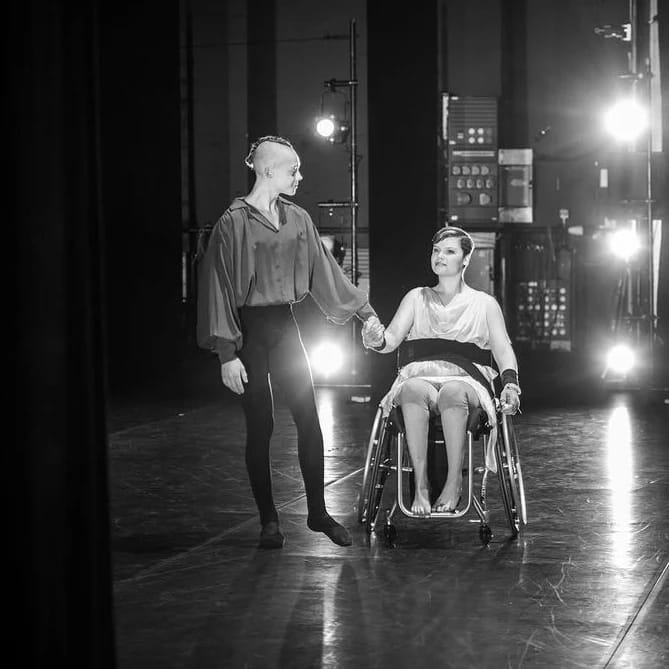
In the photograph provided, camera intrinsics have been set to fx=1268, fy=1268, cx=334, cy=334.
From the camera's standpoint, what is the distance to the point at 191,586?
4242mm

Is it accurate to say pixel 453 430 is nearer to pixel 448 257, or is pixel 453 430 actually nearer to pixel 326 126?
pixel 448 257

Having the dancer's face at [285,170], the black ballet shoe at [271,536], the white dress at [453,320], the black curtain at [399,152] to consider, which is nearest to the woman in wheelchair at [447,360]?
the white dress at [453,320]

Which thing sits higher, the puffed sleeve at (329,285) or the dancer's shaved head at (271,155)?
the dancer's shaved head at (271,155)

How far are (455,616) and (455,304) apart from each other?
168cm

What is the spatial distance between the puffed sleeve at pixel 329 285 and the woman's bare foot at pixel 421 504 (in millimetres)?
715

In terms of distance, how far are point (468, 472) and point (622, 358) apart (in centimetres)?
709

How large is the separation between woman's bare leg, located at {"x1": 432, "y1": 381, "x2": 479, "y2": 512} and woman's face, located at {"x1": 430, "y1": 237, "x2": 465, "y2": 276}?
0.53m

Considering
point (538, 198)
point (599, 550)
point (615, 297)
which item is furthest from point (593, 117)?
point (599, 550)

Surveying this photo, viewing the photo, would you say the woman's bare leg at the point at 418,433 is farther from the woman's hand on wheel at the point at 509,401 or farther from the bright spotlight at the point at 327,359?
the bright spotlight at the point at 327,359

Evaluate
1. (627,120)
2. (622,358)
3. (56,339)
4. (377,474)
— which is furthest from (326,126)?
(56,339)

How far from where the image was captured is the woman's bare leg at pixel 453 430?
4859 mm

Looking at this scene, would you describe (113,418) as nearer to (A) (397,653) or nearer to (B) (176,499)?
(B) (176,499)

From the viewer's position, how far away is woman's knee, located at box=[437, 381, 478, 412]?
16.0 feet

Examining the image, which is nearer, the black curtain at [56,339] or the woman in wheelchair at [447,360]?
the black curtain at [56,339]
